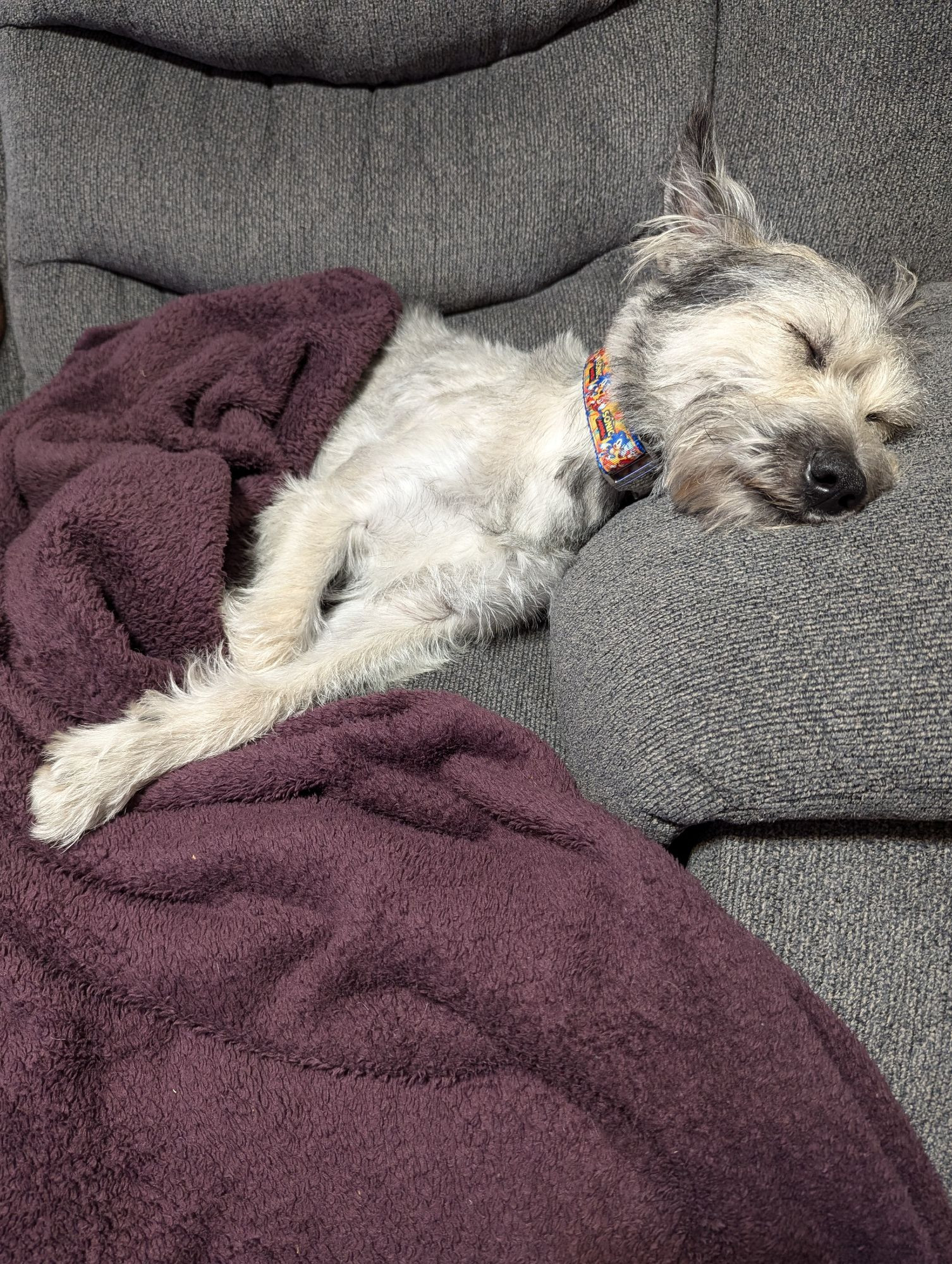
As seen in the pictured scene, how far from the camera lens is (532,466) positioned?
5.95ft

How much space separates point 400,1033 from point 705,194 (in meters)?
1.76

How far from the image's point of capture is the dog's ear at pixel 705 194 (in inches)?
65.2

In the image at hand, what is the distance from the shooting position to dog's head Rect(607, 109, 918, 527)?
147 centimetres

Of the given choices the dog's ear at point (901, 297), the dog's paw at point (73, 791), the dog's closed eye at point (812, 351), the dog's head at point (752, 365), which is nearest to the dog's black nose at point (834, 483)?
the dog's head at point (752, 365)

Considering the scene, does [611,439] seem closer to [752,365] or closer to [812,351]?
[752,365]

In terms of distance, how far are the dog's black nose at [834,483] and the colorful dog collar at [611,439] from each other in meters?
0.38

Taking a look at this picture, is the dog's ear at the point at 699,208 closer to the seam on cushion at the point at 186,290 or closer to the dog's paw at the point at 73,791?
the seam on cushion at the point at 186,290

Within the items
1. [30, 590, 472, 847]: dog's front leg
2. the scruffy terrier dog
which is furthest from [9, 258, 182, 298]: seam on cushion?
[30, 590, 472, 847]: dog's front leg

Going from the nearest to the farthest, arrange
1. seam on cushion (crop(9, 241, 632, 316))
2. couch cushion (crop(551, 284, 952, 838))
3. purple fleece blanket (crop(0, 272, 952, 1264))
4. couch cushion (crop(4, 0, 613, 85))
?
purple fleece blanket (crop(0, 272, 952, 1264)), couch cushion (crop(551, 284, 952, 838)), couch cushion (crop(4, 0, 613, 85)), seam on cushion (crop(9, 241, 632, 316))

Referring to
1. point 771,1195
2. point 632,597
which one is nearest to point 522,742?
point 632,597

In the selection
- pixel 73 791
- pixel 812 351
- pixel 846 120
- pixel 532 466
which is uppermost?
pixel 846 120

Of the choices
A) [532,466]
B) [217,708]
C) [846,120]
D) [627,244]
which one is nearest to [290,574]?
[217,708]

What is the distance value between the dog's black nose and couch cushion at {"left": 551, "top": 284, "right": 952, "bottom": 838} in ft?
0.15

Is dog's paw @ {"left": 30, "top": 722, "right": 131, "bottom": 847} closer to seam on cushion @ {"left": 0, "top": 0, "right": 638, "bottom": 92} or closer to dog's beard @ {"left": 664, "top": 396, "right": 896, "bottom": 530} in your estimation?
dog's beard @ {"left": 664, "top": 396, "right": 896, "bottom": 530}
